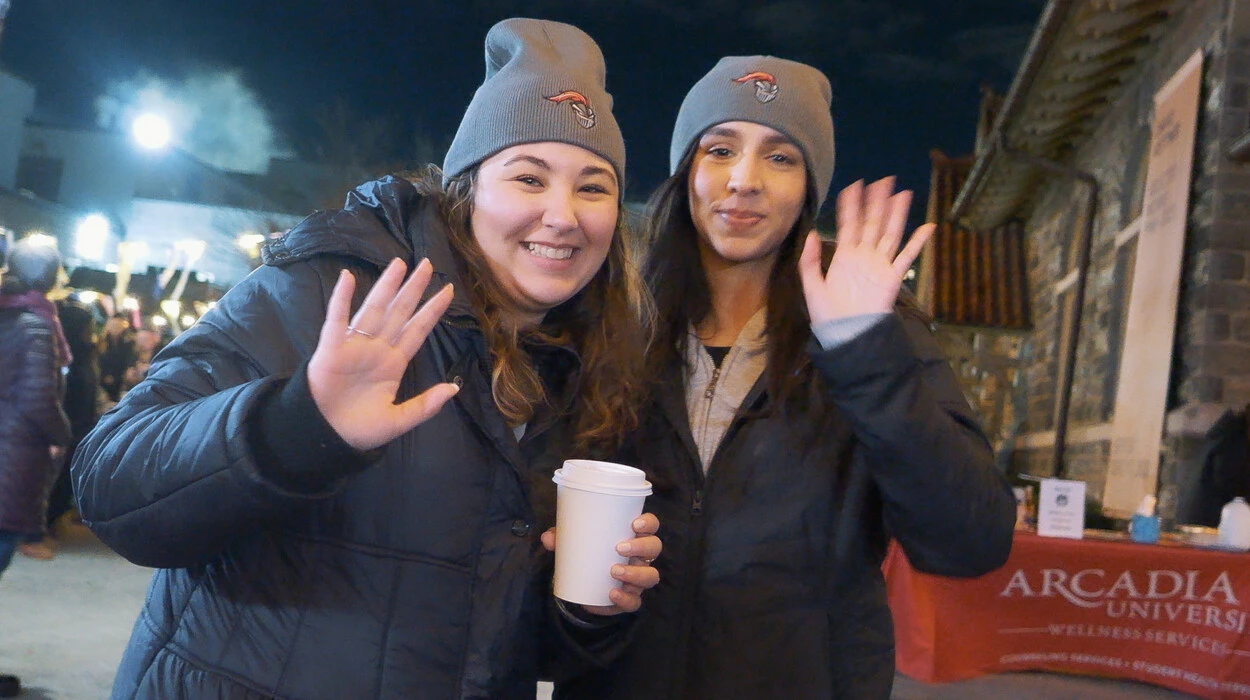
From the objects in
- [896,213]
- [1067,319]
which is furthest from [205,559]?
[1067,319]

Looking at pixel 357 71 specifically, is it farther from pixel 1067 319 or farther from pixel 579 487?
pixel 579 487

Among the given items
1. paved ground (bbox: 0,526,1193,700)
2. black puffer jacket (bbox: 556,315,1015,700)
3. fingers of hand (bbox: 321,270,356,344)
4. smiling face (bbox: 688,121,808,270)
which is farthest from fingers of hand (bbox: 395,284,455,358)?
paved ground (bbox: 0,526,1193,700)

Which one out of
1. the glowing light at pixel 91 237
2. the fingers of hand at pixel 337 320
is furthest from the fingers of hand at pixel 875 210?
the glowing light at pixel 91 237

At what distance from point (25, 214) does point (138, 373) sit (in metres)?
19.9

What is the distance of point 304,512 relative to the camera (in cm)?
138

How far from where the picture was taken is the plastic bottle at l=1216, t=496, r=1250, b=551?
171 inches

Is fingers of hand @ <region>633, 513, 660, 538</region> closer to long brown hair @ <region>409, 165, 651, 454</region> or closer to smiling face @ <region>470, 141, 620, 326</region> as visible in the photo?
long brown hair @ <region>409, 165, 651, 454</region>

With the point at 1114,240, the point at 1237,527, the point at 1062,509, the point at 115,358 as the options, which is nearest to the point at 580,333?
the point at 1062,509

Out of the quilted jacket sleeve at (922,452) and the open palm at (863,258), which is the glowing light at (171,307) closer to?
the open palm at (863,258)

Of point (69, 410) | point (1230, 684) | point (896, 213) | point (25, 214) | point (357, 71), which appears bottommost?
point (1230, 684)

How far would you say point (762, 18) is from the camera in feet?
101

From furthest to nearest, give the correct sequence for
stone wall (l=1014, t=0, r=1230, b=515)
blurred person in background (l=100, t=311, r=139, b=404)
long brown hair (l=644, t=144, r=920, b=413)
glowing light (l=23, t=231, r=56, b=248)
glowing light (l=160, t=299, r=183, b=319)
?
glowing light (l=160, t=299, r=183, b=319) < blurred person in background (l=100, t=311, r=139, b=404) < stone wall (l=1014, t=0, r=1230, b=515) < glowing light (l=23, t=231, r=56, b=248) < long brown hair (l=644, t=144, r=920, b=413)

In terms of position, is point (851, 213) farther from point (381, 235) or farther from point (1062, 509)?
point (1062, 509)

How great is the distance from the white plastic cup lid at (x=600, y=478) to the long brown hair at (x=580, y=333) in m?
0.12
